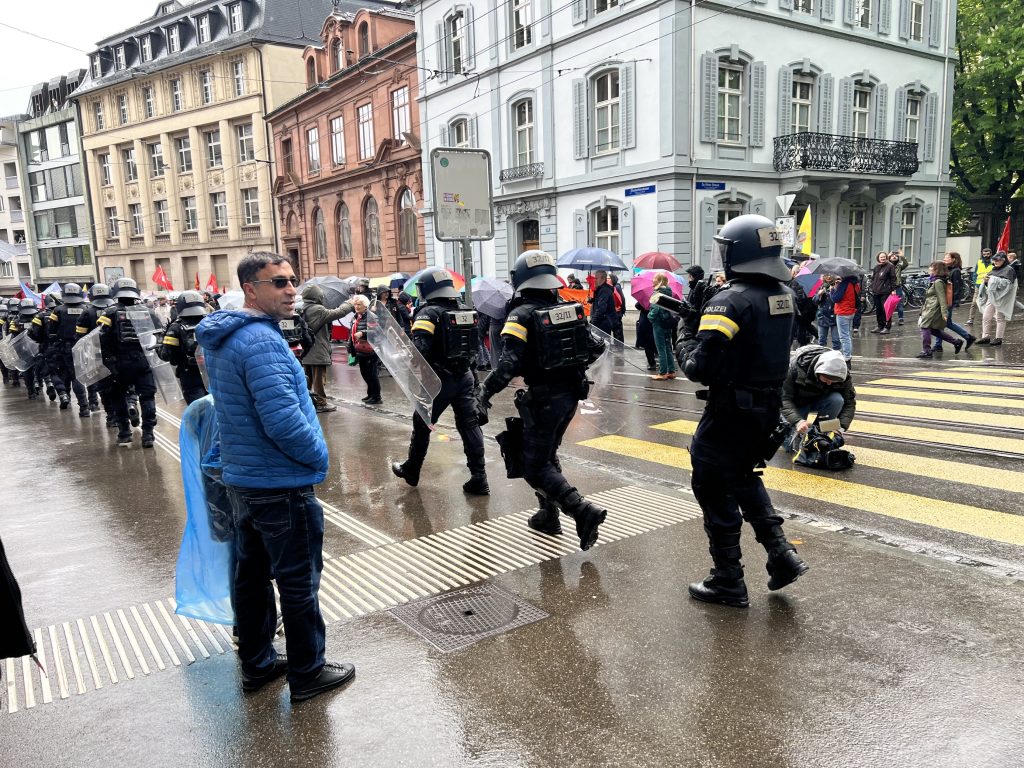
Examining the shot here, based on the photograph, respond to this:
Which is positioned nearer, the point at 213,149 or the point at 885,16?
the point at 885,16

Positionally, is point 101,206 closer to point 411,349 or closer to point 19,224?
point 19,224

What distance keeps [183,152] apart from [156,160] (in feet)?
10.3

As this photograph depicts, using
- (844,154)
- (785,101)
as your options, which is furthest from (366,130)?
(844,154)

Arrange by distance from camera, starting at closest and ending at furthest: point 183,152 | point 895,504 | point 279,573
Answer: point 279,573 < point 895,504 < point 183,152

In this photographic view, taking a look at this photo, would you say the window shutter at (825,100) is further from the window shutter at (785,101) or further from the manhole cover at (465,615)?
the manhole cover at (465,615)

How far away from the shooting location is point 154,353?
28.3 feet

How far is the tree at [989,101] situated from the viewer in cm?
2902

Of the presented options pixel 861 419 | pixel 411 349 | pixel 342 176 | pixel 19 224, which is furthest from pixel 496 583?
pixel 19 224

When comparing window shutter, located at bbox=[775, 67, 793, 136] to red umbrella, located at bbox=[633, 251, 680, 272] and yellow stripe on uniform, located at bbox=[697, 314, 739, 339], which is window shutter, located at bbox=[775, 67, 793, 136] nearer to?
red umbrella, located at bbox=[633, 251, 680, 272]

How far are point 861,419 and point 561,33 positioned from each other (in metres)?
18.5

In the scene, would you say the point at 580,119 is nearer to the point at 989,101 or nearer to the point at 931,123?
the point at 931,123

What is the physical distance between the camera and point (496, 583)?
4406mm

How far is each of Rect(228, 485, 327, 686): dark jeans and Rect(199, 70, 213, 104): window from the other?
45.6m

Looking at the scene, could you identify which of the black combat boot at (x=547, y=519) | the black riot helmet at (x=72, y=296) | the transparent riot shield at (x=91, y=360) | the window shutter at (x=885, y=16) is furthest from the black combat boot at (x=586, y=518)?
the window shutter at (x=885, y=16)
